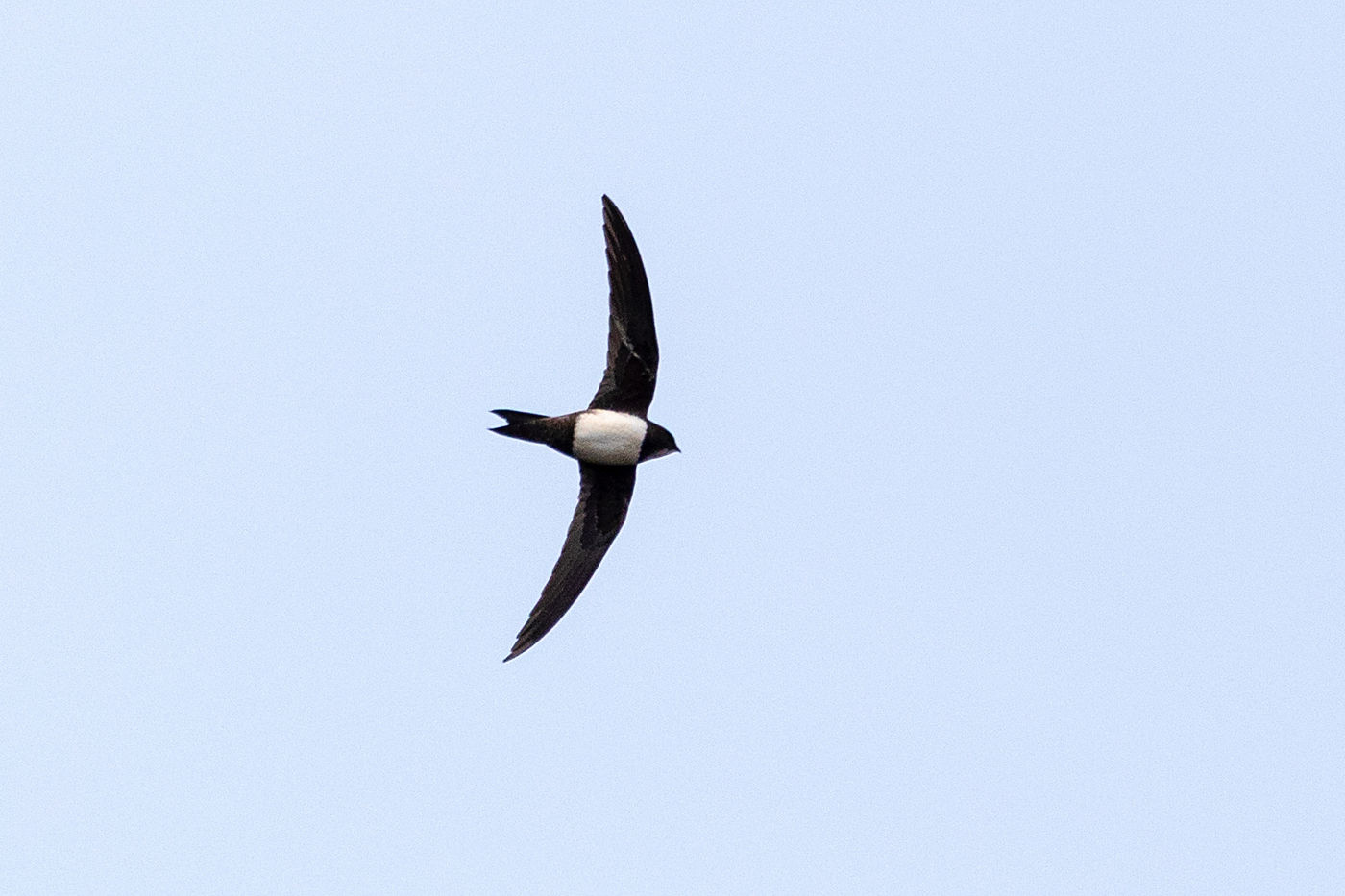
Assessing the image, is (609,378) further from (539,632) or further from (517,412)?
(539,632)

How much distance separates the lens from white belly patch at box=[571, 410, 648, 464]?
68.9 feet

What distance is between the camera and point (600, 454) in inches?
834

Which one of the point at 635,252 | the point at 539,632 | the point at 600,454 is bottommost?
the point at 539,632

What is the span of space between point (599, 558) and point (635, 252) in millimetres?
3080

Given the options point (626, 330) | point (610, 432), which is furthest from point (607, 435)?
point (626, 330)

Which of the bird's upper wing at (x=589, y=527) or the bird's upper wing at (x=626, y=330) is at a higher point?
the bird's upper wing at (x=626, y=330)

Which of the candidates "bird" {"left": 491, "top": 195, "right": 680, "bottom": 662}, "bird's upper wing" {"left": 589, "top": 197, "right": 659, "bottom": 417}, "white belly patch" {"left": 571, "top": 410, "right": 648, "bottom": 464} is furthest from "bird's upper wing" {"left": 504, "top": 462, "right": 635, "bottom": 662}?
"bird's upper wing" {"left": 589, "top": 197, "right": 659, "bottom": 417}

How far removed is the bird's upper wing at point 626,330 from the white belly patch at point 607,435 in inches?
5.3

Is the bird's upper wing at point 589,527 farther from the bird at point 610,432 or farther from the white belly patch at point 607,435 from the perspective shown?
the white belly patch at point 607,435

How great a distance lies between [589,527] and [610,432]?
1103 mm

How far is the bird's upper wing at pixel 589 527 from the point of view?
70.0 feet

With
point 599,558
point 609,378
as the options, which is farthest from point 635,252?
point 599,558

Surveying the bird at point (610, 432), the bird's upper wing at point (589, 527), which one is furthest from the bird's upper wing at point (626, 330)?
the bird's upper wing at point (589, 527)

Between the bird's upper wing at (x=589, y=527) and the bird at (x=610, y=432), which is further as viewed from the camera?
the bird's upper wing at (x=589, y=527)
